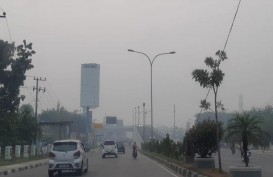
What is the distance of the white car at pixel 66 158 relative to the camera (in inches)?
945

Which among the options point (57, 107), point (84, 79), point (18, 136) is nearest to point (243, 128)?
point (18, 136)

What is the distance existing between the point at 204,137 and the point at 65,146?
23.6ft

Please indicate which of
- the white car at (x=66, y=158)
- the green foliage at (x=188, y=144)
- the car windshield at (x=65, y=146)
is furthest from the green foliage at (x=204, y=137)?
the car windshield at (x=65, y=146)

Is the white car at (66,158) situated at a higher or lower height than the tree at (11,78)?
lower

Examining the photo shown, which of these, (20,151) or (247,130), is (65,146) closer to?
(247,130)

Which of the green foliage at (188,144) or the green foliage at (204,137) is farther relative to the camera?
the green foliage at (188,144)

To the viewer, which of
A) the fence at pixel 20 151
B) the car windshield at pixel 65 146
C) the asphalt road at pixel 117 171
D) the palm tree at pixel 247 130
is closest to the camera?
the palm tree at pixel 247 130

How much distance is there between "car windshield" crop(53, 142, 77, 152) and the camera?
80.1 feet

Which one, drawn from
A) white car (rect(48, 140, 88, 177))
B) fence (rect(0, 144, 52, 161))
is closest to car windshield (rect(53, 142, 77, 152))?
white car (rect(48, 140, 88, 177))

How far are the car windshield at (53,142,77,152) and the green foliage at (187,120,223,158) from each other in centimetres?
651

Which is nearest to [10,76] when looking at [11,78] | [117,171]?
[11,78]

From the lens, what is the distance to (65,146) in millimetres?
24578

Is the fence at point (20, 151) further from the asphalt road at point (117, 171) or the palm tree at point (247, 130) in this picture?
the palm tree at point (247, 130)

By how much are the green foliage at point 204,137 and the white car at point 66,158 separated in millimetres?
6229
